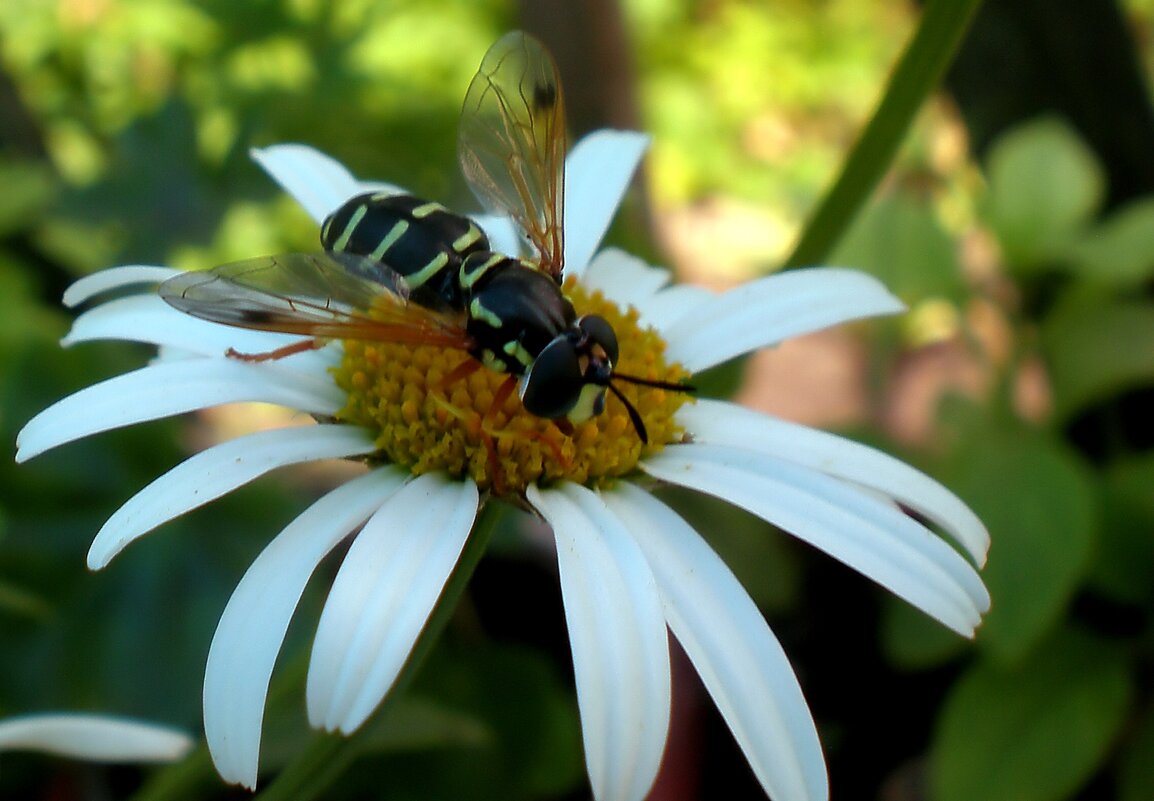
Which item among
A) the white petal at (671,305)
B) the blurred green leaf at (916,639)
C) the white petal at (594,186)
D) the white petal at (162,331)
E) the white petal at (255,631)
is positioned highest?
the white petal at (594,186)

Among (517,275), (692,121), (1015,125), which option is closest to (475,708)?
(517,275)

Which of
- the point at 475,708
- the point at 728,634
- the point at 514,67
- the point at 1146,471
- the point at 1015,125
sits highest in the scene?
the point at 1015,125

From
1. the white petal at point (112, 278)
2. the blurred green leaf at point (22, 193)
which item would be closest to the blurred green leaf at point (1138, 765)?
the white petal at point (112, 278)

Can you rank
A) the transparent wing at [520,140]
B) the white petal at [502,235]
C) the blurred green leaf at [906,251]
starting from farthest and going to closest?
the blurred green leaf at [906,251] < the white petal at [502,235] < the transparent wing at [520,140]

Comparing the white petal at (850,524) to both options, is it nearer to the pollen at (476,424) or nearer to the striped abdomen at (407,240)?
the pollen at (476,424)

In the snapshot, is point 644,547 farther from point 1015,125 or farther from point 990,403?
A: point 1015,125
